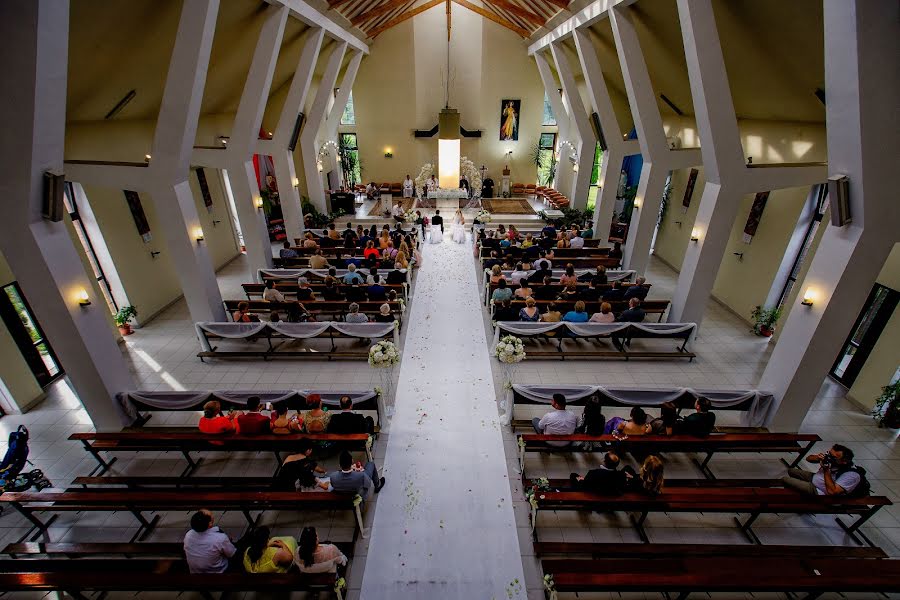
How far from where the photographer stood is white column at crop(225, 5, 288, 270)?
984 centimetres

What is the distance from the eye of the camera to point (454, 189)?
66.4 ft

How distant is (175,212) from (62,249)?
2.39 metres

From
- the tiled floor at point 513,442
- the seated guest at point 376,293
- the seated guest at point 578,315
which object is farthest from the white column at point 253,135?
the seated guest at point 578,315

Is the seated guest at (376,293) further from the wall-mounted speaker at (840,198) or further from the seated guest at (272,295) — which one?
the wall-mounted speaker at (840,198)

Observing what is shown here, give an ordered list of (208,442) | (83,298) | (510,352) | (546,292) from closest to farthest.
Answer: (208,442)
(83,298)
(510,352)
(546,292)

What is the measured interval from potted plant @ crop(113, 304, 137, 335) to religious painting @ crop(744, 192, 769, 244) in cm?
1505

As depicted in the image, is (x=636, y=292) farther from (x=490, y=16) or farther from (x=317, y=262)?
(x=490, y=16)

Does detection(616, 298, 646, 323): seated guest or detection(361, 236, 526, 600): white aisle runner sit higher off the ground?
detection(616, 298, 646, 323): seated guest

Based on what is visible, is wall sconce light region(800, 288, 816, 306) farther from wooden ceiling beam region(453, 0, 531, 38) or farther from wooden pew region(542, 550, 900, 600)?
wooden ceiling beam region(453, 0, 531, 38)

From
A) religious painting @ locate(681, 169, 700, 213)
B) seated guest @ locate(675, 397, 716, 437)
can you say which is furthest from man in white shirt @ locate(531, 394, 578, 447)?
religious painting @ locate(681, 169, 700, 213)

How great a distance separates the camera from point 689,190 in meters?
13.6

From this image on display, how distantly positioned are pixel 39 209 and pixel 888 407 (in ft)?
42.5

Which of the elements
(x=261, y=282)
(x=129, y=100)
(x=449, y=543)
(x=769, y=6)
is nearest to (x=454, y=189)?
(x=261, y=282)

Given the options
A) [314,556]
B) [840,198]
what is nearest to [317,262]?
[314,556]
